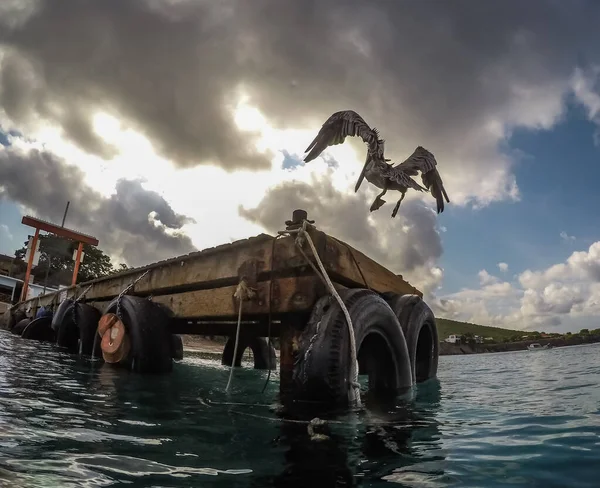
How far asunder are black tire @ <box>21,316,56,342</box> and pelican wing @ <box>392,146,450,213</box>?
1106cm

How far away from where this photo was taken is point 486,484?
177 centimetres

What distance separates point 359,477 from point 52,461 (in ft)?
4.62

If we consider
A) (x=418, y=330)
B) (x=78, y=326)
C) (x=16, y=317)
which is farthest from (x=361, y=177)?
(x=16, y=317)

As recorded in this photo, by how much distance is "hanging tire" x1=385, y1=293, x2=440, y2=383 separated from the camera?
519 centimetres

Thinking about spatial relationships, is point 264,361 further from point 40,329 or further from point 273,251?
point 40,329

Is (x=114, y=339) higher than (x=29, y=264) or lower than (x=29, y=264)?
lower

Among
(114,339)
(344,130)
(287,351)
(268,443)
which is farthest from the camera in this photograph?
(344,130)

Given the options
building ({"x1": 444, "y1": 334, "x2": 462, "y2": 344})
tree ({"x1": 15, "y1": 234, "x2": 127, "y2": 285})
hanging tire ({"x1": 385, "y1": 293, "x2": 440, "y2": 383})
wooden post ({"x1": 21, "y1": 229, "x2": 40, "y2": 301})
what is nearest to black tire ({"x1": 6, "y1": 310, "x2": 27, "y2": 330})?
wooden post ({"x1": 21, "y1": 229, "x2": 40, "y2": 301})

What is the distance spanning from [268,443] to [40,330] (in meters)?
12.4

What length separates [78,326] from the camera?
7.73 meters

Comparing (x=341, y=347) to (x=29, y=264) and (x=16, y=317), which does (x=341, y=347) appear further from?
(x=29, y=264)

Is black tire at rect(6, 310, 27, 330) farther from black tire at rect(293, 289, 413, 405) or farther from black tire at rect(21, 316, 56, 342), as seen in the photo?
black tire at rect(293, 289, 413, 405)

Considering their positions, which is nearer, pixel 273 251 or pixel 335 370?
pixel 335 370

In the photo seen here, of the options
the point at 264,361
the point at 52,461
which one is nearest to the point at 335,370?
the point at 52,461
